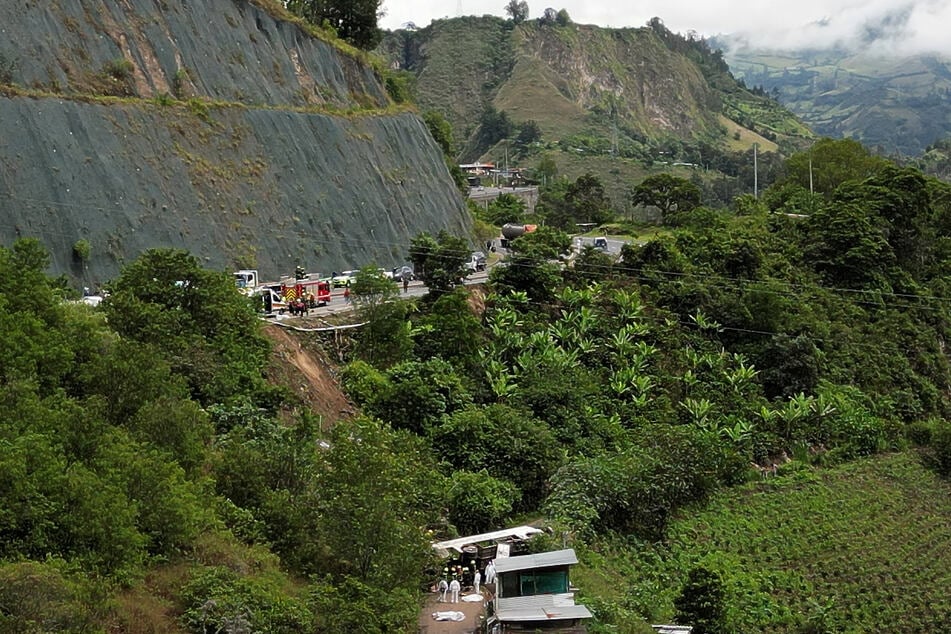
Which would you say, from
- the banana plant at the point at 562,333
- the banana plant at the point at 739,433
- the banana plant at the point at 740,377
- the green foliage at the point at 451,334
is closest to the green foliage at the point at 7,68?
the green foliage at the point at 451,334

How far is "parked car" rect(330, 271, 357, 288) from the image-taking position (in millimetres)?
39838

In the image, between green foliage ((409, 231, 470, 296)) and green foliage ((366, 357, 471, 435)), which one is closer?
green foliage ((366, 357, 471, 435))

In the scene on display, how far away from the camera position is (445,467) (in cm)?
2973

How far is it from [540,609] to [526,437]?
10941 mm

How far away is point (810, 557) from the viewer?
30.6 m

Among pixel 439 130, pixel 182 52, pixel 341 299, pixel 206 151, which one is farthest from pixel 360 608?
pixel 439 130

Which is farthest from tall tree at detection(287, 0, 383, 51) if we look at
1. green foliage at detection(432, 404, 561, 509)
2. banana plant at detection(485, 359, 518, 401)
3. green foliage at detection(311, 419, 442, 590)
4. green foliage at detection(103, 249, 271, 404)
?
green foliage at detection(311, 419, 442, 590)

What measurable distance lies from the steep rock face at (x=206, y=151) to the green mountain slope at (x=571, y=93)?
6680 centimetres

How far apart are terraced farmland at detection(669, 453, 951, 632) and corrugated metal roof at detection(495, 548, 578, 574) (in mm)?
6468

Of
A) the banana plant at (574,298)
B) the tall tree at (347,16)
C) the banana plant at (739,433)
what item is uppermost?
the tall tree at (347,16)

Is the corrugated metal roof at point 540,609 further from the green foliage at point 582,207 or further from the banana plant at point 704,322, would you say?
the green foliage at point 582,207

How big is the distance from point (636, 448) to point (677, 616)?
8.90m

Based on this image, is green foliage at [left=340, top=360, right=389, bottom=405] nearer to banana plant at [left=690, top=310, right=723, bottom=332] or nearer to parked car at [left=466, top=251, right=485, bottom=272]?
parked car at [left=466, top=251, right=485, bottom=272]

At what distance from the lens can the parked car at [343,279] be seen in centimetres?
3984
